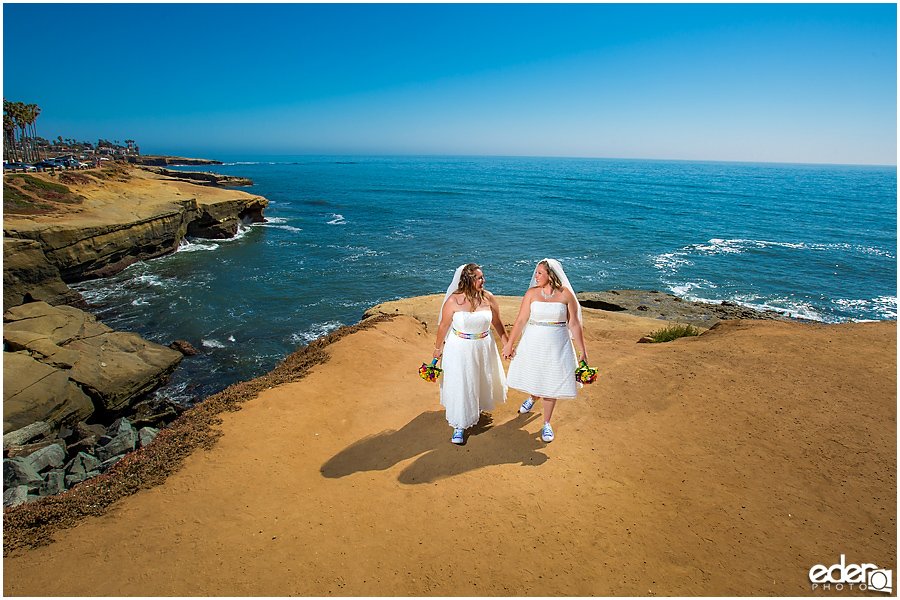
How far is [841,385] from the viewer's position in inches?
270

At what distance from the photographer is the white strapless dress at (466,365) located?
17.7 feet

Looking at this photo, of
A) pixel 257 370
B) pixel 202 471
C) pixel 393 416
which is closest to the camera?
A: pixel 202 471

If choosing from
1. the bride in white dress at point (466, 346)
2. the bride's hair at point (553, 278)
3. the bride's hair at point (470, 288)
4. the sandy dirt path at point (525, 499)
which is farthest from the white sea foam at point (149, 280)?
the bride's hair at point (553, 278)

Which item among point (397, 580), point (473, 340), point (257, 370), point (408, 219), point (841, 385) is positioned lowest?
point (257, 370)

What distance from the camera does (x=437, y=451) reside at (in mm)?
5613

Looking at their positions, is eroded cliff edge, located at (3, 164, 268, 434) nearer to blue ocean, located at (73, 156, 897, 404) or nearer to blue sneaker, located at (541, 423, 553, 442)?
blue ocean, located at (73, 156, 897, 404)

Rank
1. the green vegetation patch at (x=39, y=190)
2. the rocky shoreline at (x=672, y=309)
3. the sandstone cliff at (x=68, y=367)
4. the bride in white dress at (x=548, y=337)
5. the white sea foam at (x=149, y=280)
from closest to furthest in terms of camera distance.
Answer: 1. the bride in white dress at (x=548, y=337)
2. the sandstone cliff at (x=68, y=367)
3. the rocky shoreline at (x=672, y=309)
4. the white sea foam at (x=149, y=280)
5. the green vegetation patch at (x=39, y=190)

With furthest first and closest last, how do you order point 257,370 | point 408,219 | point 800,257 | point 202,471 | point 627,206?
point 627,206
point 408,219
point 800,257
point 257,370
point 202,471

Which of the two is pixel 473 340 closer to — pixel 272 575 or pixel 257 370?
pixel 272 575

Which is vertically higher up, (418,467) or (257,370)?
(418,467)

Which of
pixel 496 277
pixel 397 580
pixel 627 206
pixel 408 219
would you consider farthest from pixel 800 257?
pixel 397 580

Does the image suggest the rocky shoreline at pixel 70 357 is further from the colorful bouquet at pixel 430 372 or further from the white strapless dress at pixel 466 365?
the white strapless dress at pixel 466 365

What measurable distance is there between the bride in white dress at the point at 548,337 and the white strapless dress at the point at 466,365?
0.35 m

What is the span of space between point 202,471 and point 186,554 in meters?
1.40
